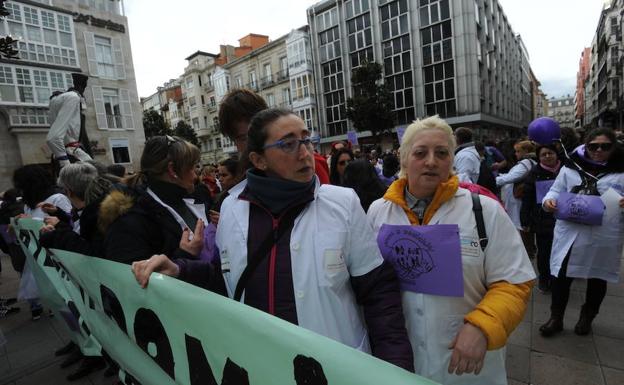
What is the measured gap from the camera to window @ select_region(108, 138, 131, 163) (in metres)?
23.1

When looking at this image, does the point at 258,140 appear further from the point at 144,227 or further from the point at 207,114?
the point at 207,114

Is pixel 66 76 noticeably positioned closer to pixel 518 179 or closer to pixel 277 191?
pixel 518 179

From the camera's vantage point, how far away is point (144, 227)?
1780mm

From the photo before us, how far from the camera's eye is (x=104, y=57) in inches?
912

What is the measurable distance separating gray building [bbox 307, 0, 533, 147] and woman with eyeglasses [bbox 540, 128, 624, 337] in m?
25.6

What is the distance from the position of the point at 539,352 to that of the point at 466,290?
228cm

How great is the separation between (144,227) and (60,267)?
46.1 inches

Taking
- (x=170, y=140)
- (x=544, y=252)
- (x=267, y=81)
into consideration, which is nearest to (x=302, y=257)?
(x=170, y=140)

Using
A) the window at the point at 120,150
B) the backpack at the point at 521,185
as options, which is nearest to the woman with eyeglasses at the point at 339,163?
the backpack at the point at 521,185

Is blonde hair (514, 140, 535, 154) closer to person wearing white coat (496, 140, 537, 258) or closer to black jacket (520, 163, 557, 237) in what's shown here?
person wearing white coat (496, 140, 537, 258)

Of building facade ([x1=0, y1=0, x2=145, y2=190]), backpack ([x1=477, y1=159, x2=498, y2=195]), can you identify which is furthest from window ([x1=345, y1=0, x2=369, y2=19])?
backpack ([x1=477, y1=159, x2=498, y2=195])

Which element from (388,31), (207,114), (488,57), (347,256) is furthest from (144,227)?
(207,114)

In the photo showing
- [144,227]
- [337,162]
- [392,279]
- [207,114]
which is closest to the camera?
[392,279]

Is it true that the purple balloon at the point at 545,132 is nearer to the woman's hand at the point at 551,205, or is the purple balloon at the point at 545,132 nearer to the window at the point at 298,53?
the woman's hand at the point at 551,205
